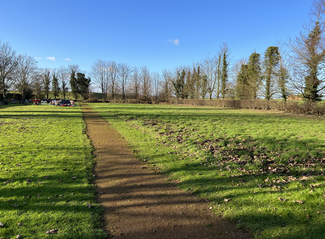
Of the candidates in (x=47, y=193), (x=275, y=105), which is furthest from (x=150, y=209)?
(x=275, y=105)

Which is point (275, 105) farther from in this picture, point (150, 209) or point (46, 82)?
point (46, 82)

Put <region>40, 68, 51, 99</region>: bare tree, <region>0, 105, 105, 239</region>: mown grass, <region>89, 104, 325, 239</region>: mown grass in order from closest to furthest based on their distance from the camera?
<region>0, 105, 105, 239</region>: mown grass
<region>89, 104, 325, 239</region>: mown grass
<region>40, 68, 51, 99</region>: bare tree

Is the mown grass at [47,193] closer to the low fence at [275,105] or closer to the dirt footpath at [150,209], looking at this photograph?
the dirt footpath at [150,209]

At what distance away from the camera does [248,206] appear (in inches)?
148

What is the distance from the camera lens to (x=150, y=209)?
3.79m

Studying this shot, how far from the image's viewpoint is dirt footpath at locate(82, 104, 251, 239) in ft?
10.3

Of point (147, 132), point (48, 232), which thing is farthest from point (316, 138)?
point (48, 232)

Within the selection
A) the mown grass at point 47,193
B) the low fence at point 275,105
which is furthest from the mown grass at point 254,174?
the low fence at point 275,105

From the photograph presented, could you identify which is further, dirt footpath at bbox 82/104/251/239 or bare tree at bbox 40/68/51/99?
bare tree at bbox 40/68/51/99

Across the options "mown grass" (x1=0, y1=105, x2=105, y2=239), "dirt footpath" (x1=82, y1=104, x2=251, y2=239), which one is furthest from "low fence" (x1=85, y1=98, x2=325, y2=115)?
"mown grass" (x1=0, y1=105, x2=105, y2=239)

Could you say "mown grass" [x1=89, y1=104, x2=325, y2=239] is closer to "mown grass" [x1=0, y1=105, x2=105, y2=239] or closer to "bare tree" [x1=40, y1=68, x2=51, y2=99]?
"mown grass" [x1=0, y1=105, x2=105, y2=239]

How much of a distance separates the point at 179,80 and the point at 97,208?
62.1m

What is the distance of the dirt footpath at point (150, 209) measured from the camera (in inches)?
123

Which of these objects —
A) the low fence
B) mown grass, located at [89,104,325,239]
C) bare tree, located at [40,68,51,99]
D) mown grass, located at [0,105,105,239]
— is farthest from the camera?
bare tree, located at [40,68,51,99]
